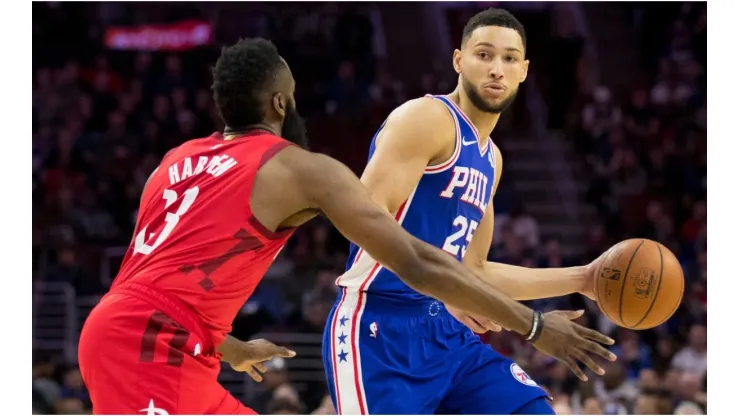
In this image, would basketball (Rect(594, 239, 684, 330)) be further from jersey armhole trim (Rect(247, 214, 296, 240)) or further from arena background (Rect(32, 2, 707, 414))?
arena background (Rect(32, 2, 707, 414))

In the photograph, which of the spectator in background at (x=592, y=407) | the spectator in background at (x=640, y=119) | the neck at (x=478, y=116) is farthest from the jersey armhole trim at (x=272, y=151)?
the spectator in background at (x=640, y=119)

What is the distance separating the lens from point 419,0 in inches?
664

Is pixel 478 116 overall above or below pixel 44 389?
above

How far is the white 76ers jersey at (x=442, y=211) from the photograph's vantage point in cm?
447

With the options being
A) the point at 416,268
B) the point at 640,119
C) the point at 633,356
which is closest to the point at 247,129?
the point at 416,268

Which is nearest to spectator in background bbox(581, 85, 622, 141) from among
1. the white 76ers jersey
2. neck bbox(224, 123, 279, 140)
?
the white 76ers jersey

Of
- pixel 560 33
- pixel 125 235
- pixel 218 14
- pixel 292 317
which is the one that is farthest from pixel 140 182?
pixel 560 33

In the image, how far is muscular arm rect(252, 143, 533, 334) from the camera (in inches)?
135

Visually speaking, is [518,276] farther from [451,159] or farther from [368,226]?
[368,226]

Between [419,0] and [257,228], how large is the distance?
45.5ft

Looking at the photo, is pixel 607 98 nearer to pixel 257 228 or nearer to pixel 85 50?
pixel 85 50

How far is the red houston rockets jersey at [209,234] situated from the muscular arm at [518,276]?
1639 millimetres

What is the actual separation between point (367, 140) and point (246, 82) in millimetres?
9668

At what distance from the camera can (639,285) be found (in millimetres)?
4684
